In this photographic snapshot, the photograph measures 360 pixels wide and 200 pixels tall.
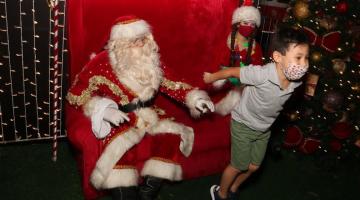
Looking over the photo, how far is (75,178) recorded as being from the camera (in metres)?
3.63

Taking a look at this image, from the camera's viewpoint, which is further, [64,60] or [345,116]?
[345,116]

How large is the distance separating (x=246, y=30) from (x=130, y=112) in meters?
1.41

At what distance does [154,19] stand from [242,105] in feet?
4.05

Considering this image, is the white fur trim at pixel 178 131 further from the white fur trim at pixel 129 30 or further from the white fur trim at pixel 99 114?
the white fur trim at pixel 129 30

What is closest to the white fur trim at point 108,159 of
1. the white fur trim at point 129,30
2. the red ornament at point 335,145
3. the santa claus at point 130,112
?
the santa claus at point 130,112

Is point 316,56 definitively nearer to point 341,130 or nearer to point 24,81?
point 341,130

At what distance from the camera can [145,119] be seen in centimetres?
304

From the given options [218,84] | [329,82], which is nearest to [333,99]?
[329,82]

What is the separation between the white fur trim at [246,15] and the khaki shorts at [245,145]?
1099mm

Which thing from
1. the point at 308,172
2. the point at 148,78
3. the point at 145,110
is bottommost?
the point at 308,172

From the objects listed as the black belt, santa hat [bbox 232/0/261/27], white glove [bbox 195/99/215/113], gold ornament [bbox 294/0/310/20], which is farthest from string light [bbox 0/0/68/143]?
gold ornament [bbox 294/0/310/20]

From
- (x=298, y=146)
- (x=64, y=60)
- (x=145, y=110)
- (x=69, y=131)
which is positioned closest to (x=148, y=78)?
(x=145, y=110)

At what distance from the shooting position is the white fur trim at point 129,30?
9.46 ft

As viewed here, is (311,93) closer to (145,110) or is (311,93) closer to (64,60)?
(145,110)
